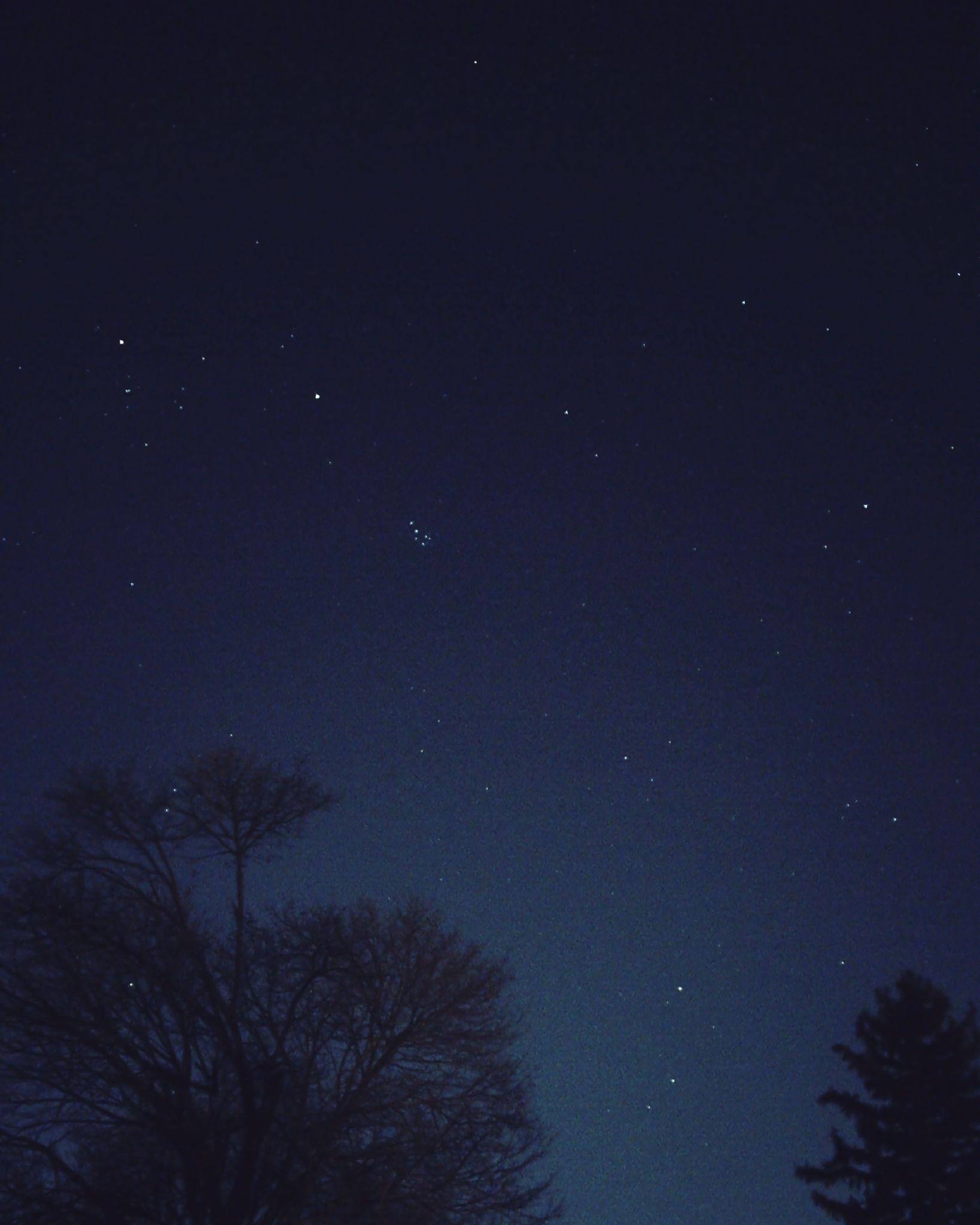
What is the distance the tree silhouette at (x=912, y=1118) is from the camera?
14.9m

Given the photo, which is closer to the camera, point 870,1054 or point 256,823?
point 256,823

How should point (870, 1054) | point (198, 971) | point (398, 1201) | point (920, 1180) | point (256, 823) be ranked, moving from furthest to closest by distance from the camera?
point (870, 1054) < point (920, 1180) < point (256, 823) < point (198, 971) < point (398, 1201)

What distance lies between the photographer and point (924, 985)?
1678 centimetres

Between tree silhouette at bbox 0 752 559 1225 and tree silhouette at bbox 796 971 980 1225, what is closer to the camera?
tree silhouette at bbox 0 752 559 1225

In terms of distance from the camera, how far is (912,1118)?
15516 millimetres

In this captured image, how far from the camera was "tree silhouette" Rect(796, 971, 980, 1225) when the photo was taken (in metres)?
14.9

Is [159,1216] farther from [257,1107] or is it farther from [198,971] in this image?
[198,971]

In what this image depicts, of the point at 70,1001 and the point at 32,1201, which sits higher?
the point at 70,1001

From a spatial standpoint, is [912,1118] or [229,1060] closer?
[229,1060]

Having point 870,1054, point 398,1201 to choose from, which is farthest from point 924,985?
point 398,1201

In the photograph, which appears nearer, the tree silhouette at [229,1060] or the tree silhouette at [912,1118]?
the tree silhouette at [229,1060]

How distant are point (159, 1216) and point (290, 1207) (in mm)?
1166

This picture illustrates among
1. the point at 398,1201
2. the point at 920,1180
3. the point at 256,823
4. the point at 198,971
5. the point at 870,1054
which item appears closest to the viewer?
the point at 398,1201

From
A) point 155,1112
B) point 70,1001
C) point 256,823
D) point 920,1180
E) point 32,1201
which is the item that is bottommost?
point 32,1201
